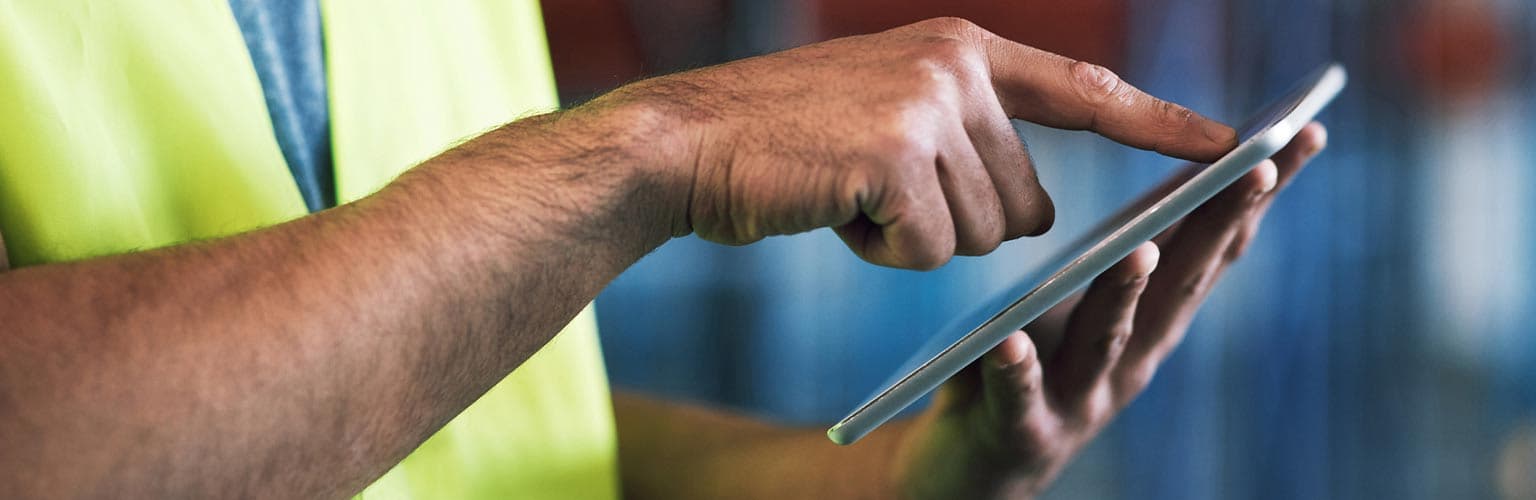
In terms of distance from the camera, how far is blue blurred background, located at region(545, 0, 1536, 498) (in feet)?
5.03

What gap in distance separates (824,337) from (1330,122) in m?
0.72

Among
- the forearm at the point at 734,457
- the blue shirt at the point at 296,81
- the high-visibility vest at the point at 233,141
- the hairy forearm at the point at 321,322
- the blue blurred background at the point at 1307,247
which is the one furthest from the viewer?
the blue blurred background at the point at 1307,247

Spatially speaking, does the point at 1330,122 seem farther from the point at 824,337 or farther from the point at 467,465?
the point at 467,465

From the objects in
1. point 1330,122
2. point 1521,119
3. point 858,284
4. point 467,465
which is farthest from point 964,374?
point 1521,119

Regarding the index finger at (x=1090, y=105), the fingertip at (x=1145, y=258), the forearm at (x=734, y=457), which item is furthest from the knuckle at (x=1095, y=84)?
the forearm at (x=734, y=457)

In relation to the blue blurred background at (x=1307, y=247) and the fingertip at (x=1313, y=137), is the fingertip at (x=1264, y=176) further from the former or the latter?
the blue blurred background at (x=1307, y=247)

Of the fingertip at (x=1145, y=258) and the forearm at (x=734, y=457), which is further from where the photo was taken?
the forearm at (x=734, y=457)

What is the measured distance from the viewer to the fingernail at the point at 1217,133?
0.56m


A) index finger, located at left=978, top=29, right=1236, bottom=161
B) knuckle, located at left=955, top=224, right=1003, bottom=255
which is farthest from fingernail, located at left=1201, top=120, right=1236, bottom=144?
knuckle, located at left=955, top=224, right=1003, bottom=255

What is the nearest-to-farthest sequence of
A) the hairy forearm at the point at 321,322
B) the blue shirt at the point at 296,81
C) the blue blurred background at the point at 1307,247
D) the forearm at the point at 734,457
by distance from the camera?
the hairy forearm at the point at 321,322
the blue shirt at the point at 296,81
the forearm at the point at 734,457
the blue blurred background at the point at 1307,247

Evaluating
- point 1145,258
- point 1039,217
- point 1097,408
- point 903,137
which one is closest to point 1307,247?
point 1097,408

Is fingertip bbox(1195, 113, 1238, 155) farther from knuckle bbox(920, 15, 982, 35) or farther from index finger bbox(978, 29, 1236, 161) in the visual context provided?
knuckle bbox(920, 15, 982, 35)

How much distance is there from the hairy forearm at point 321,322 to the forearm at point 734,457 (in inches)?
15.6

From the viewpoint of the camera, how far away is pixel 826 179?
48cm
